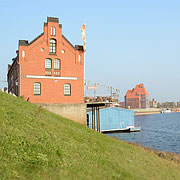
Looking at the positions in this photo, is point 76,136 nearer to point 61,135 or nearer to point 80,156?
point 61,135

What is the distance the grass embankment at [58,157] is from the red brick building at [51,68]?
16.7 m

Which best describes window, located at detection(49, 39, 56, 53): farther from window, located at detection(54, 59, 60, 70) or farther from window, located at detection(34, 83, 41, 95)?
window, located at detection(34, 83, 41, 95)

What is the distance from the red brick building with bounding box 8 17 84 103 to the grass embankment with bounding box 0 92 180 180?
16676 mm

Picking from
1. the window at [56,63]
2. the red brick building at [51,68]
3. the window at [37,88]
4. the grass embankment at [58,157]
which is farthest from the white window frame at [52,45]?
the grass embankment at [58,157]

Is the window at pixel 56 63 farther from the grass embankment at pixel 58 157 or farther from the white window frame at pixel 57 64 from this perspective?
the grass embankment at pixel 58 157

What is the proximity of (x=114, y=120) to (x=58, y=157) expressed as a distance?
1644 inches

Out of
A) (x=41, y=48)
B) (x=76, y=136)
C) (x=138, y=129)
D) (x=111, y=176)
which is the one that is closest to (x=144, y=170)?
(x=111, y=176)

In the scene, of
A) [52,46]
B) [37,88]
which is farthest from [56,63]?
[37,88]

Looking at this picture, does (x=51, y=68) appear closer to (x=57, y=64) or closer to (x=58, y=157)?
(x=57, y=64)

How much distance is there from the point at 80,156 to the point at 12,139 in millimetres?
3586

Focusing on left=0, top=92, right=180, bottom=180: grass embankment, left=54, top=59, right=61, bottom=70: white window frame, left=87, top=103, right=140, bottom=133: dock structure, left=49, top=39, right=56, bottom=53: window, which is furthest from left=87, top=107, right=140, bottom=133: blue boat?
left=0, top=92, right=180, bottom=180: grass embankment

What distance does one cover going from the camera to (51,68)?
32.3m

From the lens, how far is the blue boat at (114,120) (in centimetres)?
5012

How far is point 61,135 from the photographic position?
1425cm
